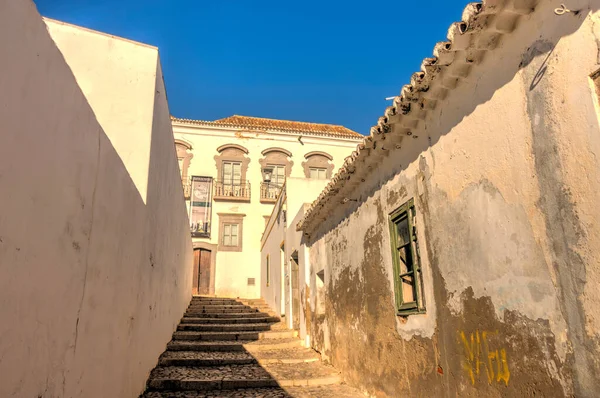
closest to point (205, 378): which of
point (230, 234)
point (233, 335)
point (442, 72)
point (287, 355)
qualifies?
point (287, 355)

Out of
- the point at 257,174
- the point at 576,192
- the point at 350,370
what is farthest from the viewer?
the point at 257,174

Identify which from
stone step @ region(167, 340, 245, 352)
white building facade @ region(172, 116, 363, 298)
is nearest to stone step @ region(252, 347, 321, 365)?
stone step @ region(167, 340, 245, 352)

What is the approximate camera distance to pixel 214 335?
938 centimetres

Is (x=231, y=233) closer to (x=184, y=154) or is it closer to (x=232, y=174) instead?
(x=232, y=174)

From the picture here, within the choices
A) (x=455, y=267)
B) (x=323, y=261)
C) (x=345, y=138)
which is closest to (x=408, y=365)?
(x=455, y=267)

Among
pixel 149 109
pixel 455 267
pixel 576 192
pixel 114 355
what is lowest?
pixel 114 355

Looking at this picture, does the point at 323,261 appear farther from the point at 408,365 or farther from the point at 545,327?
the point at 545,327

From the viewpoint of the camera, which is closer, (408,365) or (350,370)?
(408,365)

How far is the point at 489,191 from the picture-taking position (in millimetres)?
3113

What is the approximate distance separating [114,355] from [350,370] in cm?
370

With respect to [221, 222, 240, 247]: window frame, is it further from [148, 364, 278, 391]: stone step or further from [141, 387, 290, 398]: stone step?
[141, 387, 290, 398]: stone step

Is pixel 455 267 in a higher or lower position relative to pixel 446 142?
lower

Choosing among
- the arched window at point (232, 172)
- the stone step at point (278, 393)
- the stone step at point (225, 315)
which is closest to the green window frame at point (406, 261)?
the stone step at point (278, 393)

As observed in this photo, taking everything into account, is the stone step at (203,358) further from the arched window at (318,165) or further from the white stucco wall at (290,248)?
the arched window at (318,165)
